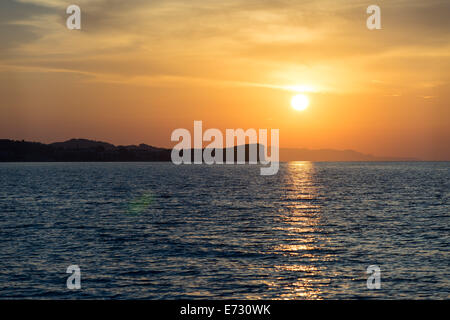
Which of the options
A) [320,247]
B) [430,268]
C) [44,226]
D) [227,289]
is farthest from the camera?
[44,226]

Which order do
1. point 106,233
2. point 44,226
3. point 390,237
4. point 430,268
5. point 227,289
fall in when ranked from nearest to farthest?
point 227,289, point 430,268, point 390,237, point 106,233, point 44,226

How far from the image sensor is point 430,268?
3169 cm

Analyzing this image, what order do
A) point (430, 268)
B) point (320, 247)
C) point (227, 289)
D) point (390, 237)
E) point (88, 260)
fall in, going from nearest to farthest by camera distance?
point (227, 289), point (430, 268), point (88, 260), point (320, 247), point (390, 237)

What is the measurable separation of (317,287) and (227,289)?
5.38 meters

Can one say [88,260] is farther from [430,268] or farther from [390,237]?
[390,237]

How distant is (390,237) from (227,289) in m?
24.0

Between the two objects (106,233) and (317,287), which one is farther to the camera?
(106,233)

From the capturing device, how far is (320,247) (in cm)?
4025

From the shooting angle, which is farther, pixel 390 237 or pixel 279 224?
pixel 279 224
